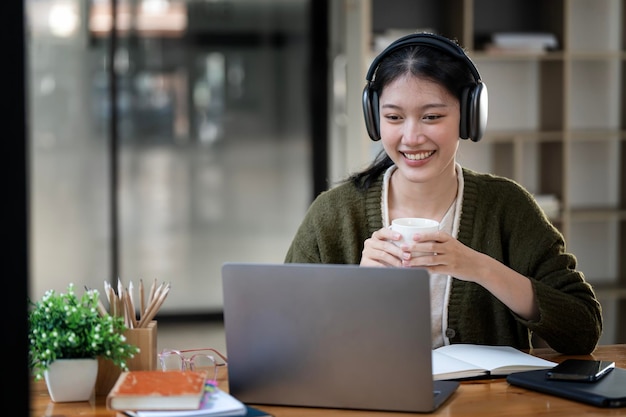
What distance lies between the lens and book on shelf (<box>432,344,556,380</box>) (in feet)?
5.45

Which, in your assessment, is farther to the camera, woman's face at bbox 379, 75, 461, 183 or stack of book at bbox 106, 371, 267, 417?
woman's face at bbox 379, 75, 461, 183

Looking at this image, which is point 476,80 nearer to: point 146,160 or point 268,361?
point 268,361

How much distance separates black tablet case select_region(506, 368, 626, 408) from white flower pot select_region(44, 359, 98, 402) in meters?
0.71

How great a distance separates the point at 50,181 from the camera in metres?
4.87

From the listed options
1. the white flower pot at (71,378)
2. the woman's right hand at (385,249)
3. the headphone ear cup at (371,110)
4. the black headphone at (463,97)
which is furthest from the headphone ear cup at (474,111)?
the white flower pot at (71,378)

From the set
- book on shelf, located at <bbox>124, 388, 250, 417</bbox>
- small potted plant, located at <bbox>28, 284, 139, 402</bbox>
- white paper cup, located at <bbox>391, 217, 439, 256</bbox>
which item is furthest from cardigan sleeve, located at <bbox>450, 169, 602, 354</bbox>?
small potted plant, located at <bbox>28, 284, 139, 402</bbox>

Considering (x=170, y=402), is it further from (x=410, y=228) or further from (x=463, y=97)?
(x=463, y=97)

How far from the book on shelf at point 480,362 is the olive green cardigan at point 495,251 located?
0.14m

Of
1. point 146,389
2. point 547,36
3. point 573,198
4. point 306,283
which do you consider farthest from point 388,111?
point 573,198

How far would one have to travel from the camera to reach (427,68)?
79.2 inches

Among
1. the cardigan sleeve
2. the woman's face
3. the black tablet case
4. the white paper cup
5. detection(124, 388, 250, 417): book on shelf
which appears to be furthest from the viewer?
the woman's face

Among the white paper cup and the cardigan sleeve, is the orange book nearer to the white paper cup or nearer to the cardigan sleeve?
the white paper cup

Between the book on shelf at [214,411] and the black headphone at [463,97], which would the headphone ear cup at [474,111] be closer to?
the black headphone at [463,97]

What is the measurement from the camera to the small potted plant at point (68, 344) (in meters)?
1.52
